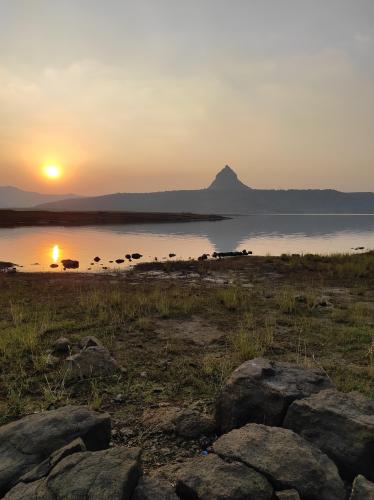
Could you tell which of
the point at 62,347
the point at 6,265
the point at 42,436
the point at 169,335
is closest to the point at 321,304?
the point at 169,335

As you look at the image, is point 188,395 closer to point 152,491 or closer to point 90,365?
point 90,365

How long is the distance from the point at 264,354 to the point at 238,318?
12.3ft

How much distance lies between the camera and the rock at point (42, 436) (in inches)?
182

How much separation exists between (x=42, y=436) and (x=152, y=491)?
1.77m

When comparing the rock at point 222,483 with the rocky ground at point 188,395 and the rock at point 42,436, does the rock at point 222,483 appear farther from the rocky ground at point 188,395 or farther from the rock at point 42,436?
the rock at point 42,436

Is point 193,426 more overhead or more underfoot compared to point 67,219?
more underfoot

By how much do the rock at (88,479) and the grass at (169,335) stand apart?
2.80m

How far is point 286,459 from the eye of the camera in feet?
14.1

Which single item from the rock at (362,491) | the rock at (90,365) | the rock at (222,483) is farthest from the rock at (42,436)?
the rock at (362,491)

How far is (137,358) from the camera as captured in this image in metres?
9.48

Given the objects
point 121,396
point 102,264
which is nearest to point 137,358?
point 121,396

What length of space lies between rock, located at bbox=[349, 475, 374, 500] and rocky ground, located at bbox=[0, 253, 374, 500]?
0.06 feet

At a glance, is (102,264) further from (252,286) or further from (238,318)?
(238,318)

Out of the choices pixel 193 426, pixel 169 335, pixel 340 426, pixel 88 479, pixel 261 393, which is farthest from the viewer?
pixel 169 335
